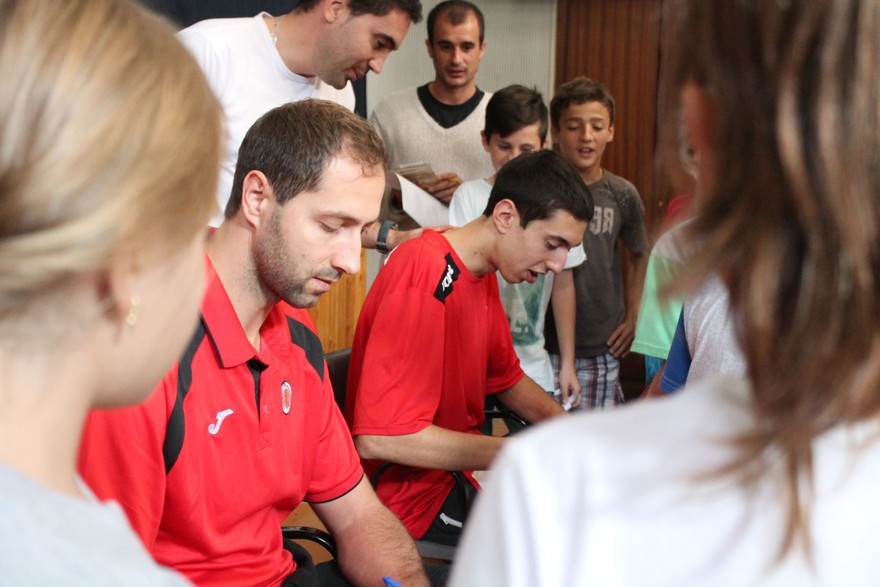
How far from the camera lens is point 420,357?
2.05 meters

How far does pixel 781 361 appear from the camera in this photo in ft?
1.81

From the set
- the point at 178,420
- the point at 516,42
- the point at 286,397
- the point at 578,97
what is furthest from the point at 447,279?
the point at 516,42

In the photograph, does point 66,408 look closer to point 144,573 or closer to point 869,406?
point 144,573

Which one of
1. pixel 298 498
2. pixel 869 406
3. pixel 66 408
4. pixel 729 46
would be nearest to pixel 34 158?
pixel 66 408

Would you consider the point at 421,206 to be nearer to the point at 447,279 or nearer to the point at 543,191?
the point at 543,191

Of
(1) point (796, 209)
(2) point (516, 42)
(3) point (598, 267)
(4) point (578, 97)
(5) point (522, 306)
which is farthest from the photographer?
(2) point (516, 42)

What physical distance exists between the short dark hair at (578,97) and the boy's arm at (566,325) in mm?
682

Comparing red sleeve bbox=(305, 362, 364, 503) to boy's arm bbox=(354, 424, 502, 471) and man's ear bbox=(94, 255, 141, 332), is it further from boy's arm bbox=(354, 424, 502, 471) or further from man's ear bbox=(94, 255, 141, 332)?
man's ear bbox=(94, 255, 141, 332)

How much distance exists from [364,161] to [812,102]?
51.8 inches

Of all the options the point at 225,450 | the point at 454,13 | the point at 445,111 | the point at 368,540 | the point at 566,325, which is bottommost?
the point at 566,325

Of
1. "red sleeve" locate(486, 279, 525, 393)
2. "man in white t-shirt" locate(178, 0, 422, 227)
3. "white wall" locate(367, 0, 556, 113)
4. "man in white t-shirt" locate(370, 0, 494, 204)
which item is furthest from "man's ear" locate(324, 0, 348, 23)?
"white wall" locate(367, 0, 556, 113)

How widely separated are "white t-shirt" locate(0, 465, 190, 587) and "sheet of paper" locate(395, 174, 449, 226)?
2.34 m

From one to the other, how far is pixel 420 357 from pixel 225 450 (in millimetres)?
675

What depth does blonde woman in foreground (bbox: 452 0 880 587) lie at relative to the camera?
0.53 m
